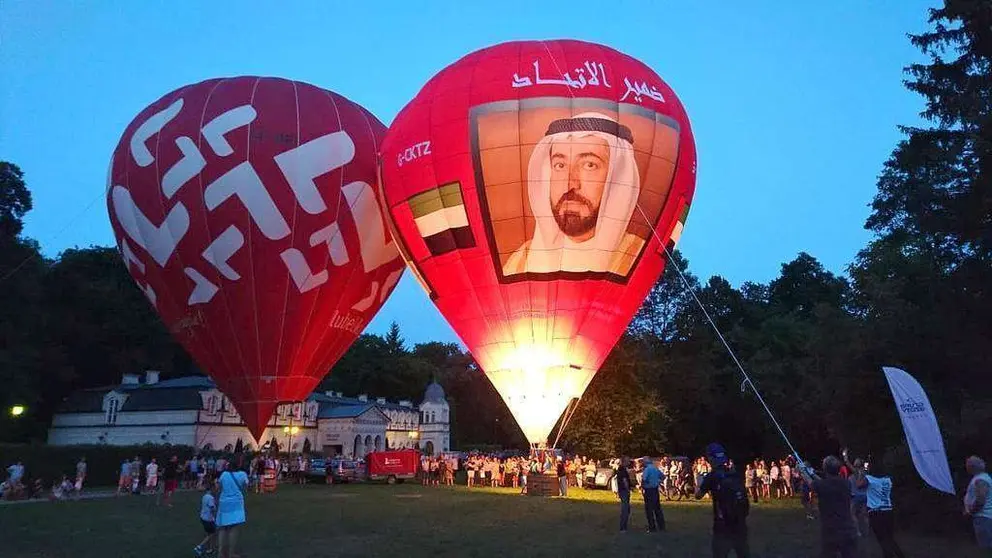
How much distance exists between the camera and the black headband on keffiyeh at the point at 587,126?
1755 centimetres

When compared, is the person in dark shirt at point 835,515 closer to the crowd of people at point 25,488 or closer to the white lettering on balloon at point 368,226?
the white lettering on balloon at point 368,226

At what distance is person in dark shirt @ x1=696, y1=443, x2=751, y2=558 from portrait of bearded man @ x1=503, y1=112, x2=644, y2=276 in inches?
403

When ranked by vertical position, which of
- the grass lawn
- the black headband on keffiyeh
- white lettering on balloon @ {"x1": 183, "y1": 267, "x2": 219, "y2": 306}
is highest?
the black headband on keffiyeh

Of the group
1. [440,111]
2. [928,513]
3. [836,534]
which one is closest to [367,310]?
[440,111]

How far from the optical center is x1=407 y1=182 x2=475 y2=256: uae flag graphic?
18.0 m

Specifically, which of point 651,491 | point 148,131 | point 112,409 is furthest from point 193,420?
point 651,491

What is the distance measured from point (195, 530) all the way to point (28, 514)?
633 cm

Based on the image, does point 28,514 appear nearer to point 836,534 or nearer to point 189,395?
point 836,534

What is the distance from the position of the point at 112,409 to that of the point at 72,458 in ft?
61.9

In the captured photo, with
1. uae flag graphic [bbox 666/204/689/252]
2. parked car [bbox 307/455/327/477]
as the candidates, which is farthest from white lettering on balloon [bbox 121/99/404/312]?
parked car [bbox 307/455/327/477]

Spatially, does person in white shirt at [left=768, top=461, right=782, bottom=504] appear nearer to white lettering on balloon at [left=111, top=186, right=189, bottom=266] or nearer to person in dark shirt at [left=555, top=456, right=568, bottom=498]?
person in dark shirt at [left=555, top=456, right=568, bottom=498]

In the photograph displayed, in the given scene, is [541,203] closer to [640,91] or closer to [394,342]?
[640,91]

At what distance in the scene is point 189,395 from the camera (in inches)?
1832

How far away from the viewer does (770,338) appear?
5106 centimetres
